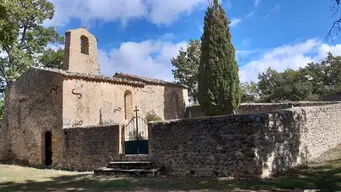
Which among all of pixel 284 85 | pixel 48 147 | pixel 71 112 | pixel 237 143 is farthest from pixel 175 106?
pixel 284 85

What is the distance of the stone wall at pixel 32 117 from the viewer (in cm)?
1681

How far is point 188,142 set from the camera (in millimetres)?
10836

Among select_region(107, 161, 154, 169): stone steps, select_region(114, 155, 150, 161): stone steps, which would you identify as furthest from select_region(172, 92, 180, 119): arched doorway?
select_region(107, 161, 154, 169): stone steps

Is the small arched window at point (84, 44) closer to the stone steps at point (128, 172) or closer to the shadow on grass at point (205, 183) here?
the stone steps at point (128, 172)

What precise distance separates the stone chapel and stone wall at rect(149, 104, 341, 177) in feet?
9.85

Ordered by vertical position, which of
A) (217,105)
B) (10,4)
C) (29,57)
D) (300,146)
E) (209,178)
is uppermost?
(29,57)

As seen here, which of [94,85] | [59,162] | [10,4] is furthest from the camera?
[94,85]

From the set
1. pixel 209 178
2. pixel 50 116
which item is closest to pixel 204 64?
pixel 50 116

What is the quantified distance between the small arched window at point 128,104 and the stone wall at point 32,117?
503 centimetres

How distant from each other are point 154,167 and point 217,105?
11.1m

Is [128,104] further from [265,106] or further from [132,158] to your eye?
[265,106]

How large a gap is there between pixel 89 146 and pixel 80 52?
10.7 m

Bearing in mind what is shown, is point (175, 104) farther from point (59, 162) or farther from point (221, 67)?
point (59, 162)

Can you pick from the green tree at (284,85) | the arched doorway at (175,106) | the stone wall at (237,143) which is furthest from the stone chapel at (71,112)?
the green tree at (284,85)
